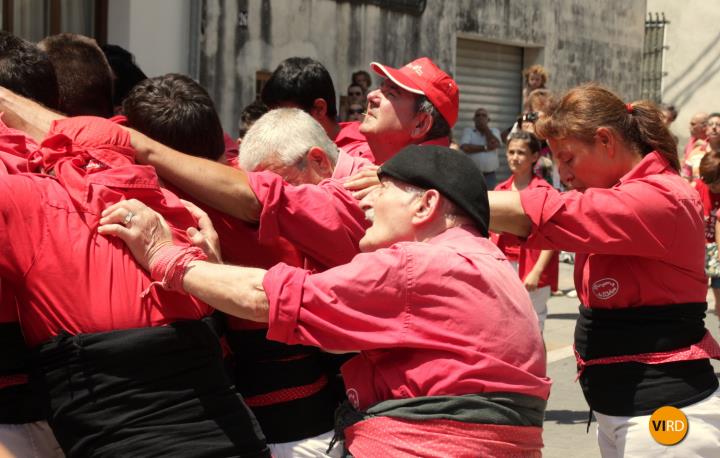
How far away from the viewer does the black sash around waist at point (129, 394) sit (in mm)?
2834

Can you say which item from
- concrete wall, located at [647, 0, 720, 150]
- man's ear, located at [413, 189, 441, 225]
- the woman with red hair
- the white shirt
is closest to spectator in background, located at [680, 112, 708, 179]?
the white shirt

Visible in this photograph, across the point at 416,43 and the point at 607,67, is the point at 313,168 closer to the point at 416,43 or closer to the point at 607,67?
the point at 416,43

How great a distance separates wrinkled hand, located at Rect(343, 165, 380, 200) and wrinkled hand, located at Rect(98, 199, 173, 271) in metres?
0.71

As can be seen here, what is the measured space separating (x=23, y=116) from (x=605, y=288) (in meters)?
2.02

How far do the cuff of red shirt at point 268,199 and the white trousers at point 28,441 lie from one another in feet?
2.56

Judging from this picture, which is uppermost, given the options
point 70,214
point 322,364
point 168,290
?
point 70,214

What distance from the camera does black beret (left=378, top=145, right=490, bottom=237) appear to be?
9.38 feet

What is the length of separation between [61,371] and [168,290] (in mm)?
317

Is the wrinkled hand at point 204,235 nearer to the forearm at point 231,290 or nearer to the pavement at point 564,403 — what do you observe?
the forearm at point 231,290

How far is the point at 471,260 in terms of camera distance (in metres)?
2.77

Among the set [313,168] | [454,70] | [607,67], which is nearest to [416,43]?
[454,70]

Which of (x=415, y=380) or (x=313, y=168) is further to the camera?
(x=313, y=168)

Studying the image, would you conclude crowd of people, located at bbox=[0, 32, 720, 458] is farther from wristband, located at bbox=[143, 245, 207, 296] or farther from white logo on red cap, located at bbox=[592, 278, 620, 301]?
white logo on red cap, located at bbox=[592, 278, 620, 301]
